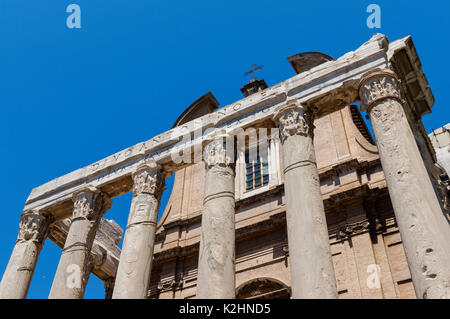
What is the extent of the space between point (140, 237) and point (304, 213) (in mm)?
4960

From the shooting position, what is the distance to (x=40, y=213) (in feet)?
54.2

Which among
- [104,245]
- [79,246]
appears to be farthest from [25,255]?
[104,245]

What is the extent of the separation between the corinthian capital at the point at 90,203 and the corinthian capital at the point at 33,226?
5.43 ft

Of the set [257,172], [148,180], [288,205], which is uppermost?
[257,172]

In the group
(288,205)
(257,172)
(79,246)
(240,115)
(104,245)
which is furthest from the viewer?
(257,172)

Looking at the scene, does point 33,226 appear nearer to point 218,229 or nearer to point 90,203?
point 90,203

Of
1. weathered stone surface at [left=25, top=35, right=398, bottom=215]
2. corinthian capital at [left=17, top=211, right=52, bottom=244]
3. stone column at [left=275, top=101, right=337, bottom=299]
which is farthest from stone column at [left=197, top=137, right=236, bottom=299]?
corinthian capital at [left=17, top=211, right=52, bottom=244]

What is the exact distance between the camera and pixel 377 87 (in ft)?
40.1

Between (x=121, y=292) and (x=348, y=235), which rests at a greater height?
(x=348, y=235)

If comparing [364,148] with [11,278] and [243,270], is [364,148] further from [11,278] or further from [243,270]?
[11,278]

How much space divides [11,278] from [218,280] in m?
7.88

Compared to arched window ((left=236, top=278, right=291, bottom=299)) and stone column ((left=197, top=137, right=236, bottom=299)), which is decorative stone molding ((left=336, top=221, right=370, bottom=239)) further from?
stone column ((left=197, top=137, right=236, bottom=299))

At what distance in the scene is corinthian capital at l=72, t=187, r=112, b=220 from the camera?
1521cm
